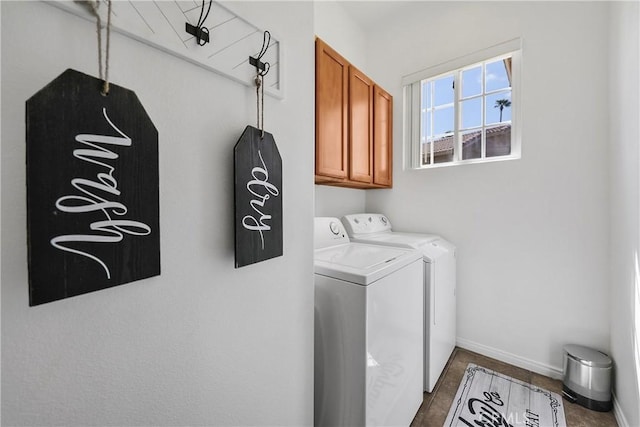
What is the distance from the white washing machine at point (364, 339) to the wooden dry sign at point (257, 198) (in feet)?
1.37

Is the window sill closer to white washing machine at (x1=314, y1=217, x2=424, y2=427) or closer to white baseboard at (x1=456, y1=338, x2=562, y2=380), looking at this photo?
white washing machine at (x1=314, y1=217, x2=424, y2=427)

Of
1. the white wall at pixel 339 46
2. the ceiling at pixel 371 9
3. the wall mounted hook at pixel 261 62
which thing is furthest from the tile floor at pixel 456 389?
the ceiling at pixel 371 9

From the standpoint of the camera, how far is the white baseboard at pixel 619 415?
135 centimetres

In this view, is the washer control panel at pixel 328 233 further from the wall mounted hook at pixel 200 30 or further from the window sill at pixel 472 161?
the wall mounted hook at pixel 200 30

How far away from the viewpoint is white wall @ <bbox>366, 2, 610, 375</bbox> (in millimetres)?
1654

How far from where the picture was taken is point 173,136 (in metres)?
0.59

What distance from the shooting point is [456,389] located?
5.56ft

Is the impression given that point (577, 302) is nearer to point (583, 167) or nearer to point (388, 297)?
point (583, 167)

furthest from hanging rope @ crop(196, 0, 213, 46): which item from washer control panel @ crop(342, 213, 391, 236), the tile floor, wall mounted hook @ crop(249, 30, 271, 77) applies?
the tile floor

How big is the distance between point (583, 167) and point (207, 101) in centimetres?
226

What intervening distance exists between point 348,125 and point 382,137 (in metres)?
0.59

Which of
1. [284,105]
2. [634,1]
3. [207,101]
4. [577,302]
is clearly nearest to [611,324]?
[577,302]

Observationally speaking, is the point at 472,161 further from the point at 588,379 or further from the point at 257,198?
the point at 257,198

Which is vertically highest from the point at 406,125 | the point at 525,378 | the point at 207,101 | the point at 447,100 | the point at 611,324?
the point at 447,100
